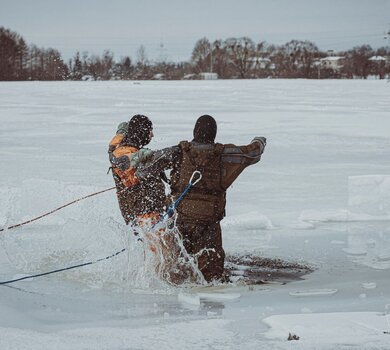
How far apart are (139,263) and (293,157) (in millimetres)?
7808

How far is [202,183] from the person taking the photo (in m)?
5.84

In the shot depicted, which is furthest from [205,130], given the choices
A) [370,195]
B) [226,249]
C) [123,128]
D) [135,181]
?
[370,195]

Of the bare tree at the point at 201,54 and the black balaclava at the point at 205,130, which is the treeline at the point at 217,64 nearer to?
the bare tree at the point at 201,54

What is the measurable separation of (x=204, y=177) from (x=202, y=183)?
0.05m

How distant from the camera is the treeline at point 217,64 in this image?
7356cm

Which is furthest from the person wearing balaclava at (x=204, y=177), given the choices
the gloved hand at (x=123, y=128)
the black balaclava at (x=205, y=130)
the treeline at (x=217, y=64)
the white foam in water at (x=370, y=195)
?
the treeline at (x=217, y=64)

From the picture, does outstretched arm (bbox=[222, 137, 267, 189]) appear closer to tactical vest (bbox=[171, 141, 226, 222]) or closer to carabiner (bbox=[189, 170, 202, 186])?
tactical vest (bbox=[171, 141, 226, 222])

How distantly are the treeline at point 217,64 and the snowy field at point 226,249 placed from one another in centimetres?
5197

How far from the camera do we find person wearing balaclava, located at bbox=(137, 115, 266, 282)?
19.1 feet

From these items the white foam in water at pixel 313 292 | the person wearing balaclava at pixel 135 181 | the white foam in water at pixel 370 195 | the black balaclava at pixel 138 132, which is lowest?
the white foam in water at pixel 313 292

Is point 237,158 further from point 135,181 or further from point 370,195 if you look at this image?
point 370,195

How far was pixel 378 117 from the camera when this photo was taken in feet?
65.8

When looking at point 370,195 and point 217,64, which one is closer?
point 370,195

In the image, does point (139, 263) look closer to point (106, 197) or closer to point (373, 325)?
point (373, 325)
